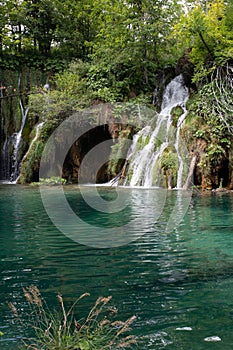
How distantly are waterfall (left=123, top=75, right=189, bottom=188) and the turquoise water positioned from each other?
8110 millimetres

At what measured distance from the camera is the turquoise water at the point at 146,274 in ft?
11.9

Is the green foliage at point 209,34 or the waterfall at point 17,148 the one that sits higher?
the green foliage at point 209,34

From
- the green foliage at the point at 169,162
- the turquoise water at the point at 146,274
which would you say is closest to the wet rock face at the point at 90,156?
the green foliage at the point at 169,162

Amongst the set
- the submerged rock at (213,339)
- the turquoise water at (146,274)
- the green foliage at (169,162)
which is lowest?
the submerged rock at (213,339)

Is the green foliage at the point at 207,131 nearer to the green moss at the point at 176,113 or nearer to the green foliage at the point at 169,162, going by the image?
the green foliage at the point at 169,162

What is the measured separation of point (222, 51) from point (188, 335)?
17.0 meters

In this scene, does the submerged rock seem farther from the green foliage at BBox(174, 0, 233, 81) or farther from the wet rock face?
the wet rock face

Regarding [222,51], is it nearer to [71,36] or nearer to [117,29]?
[117,29]

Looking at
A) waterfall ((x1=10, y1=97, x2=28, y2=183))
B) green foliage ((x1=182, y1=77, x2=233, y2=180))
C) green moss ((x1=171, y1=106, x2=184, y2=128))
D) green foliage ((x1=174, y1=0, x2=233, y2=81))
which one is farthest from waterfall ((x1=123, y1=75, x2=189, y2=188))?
waterfall ((x1=10, y1=97, x2=28, y2=183))

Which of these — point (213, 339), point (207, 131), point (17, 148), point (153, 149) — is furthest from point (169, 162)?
point (213, 339)

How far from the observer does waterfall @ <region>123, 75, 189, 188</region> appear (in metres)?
18.2

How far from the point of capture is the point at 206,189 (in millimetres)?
16406

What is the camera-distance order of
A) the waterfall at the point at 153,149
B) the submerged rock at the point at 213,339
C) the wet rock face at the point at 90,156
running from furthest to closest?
1. the wet rock face at the point at 90,156
2. the waterfall at the point at 153,149
3. the submerged rock at the point at 213,339

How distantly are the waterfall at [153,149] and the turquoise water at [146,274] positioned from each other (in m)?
8.11
